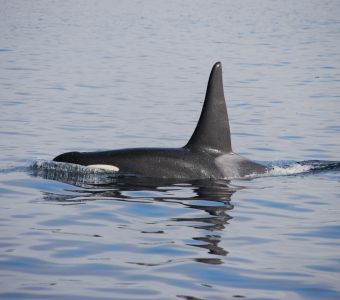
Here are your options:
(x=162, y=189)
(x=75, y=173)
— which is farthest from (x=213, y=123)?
(x=75, y=173)

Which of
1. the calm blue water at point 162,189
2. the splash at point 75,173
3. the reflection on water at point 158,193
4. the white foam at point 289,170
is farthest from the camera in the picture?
the white foam at point 289,170

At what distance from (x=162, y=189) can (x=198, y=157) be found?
1209 mm

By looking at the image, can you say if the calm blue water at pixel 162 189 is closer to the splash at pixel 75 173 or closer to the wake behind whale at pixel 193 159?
the splash at pixel 75 173

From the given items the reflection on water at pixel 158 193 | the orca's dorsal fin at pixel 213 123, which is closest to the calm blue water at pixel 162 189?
the reflection on water at pixel 158 193

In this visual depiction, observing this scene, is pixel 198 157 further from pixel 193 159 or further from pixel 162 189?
→ pixel 162 189

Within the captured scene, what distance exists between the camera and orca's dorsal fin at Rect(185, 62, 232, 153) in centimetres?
1296

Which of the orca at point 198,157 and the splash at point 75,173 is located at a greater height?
the orca at point 198,157

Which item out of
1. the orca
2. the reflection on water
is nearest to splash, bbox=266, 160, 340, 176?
the orca

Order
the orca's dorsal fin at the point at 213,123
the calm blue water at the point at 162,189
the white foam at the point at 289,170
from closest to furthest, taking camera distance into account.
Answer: the calm blue water at the point at 162,189, the orca's dorsal fin at the point at 213,123, the white foam at the point at 289,170

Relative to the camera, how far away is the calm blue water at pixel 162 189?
8055 mm

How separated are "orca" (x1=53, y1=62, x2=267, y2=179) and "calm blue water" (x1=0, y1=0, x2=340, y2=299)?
291 mm

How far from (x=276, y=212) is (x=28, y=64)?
22.5 metres

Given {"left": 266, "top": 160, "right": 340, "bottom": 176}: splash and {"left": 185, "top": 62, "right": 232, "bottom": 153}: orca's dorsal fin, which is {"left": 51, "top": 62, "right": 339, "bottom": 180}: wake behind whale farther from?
{"left": 266, "top": 160, "right": 340, "bottom": 176}: splash

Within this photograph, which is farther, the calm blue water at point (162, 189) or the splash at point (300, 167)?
the splash at point (300, 167)
